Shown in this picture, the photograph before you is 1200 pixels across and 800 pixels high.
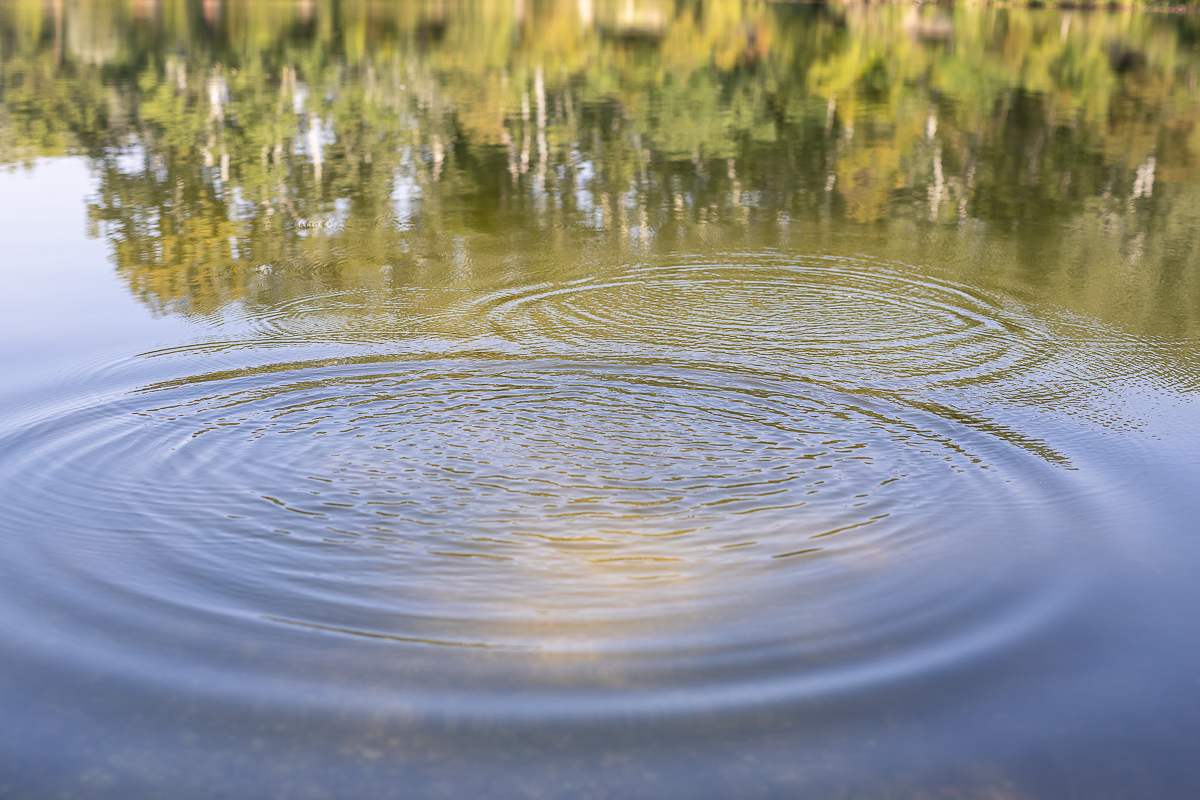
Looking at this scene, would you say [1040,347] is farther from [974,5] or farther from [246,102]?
[974,5]

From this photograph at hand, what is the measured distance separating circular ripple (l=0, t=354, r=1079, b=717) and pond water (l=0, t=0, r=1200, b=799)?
0.02 m

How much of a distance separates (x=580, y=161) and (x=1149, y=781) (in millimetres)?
14353

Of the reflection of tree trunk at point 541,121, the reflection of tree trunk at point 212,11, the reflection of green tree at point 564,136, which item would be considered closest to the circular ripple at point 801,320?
the reflection of green tree at point 564,136

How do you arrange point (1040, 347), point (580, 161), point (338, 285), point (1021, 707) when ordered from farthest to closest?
point (580, 161) < point (338, 285) < point (1040, 347) < point (1021, 707)

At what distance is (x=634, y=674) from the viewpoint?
4648 mm

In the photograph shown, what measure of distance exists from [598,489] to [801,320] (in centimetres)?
358

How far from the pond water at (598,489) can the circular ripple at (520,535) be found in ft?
0.08

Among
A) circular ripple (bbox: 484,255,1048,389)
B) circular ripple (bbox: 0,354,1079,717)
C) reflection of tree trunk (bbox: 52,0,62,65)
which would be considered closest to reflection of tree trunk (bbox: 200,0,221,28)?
reflection of tree trunk (bbox: 52,0,62,65)

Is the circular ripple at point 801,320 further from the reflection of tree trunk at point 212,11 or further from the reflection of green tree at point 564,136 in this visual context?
the reflection of tree trunk at point 212,11

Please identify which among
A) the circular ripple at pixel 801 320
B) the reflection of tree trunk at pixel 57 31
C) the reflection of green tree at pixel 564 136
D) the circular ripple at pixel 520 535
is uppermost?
A: the reflection of tree trunk at pixel 57 31

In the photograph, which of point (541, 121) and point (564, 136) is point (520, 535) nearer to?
point (564, 136)

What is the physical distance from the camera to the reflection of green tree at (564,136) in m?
12.7

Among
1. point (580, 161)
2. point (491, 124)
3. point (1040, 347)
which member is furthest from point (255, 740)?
point (491, 124)

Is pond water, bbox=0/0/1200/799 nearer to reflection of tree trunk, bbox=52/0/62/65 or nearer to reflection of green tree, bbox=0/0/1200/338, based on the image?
reflection of green tree, bbox=0/0/1200/338
